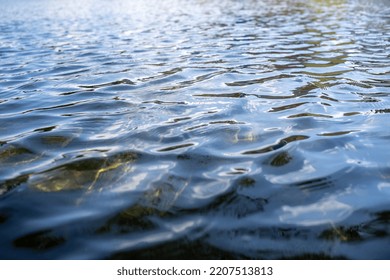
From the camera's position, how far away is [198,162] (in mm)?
4086

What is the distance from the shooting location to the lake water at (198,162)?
2941 millimetres

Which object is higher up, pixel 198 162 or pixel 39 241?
pixel 39 241

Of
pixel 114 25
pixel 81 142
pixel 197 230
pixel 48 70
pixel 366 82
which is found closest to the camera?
pixel 197 230

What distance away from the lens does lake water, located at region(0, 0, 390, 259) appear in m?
→ 2.94

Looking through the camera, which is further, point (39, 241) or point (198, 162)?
point (198, 162)

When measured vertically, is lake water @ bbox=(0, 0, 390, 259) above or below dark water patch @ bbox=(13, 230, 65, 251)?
below

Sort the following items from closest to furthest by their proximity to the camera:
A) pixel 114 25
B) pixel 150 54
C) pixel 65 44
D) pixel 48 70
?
pixel 48 70
pixel 150 54
pixel 65 44
pixel 114 25

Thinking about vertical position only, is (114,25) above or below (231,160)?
below

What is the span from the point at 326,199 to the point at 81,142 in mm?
2968

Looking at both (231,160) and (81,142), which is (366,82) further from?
(81,142)

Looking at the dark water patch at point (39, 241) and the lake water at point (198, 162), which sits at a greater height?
the dark water patch at point (39, 241)
